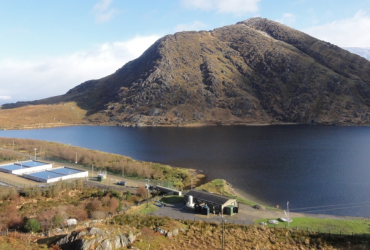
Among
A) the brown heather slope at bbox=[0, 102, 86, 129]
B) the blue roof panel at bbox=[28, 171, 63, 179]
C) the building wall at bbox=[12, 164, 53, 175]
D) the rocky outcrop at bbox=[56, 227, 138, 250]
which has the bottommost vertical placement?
the blue roof panel at bbox=[28, 171, 63, 179]

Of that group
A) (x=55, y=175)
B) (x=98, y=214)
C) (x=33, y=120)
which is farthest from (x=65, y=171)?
(x=33, y=120)

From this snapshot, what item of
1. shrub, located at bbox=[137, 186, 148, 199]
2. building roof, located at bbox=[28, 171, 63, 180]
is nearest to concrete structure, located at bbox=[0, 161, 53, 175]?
building roof, located at bbox=[28, 171, 63, 180]

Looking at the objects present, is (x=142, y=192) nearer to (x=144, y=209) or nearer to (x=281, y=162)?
(x=144, y=209)

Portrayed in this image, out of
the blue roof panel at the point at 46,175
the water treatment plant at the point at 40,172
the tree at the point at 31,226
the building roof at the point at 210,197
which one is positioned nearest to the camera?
the tree at the point at 31,226

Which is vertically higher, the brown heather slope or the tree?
the brown heather slope

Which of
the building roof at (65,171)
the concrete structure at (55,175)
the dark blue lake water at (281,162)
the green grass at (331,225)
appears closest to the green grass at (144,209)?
the green grass at (331,225)

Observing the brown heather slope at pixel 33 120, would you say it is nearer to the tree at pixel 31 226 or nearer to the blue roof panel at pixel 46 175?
the blue roof panel at pixel 46 175

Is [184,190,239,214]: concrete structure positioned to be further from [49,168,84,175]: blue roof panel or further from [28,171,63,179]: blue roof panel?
[49,168,84,175]: blue roof panel
